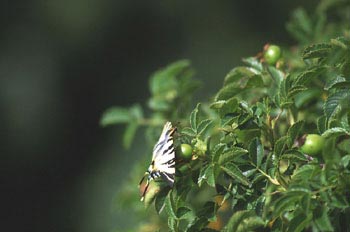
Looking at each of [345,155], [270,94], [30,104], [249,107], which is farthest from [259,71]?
[30,104]

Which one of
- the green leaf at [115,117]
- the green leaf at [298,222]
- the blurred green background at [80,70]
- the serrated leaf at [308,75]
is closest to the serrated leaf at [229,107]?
the serrated leaf at [308,75]

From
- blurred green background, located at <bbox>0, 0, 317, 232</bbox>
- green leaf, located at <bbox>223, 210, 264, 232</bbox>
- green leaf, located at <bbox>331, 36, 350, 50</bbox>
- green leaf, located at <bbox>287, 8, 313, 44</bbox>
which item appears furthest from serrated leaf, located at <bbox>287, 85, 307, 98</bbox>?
blurred green background, located at <bbox>0, 0, 317, 232</bbox>

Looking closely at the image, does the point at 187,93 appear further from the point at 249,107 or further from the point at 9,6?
the point at 9,6

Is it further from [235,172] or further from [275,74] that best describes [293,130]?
[275,74]

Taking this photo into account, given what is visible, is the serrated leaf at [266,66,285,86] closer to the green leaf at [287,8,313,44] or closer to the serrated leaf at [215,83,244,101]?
the serrated leaf at [215,83,244,101]

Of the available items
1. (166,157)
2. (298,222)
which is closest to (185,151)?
(166,157)

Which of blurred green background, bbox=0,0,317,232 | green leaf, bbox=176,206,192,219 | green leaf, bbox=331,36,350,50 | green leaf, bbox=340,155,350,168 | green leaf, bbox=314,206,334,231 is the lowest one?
green leaf, bbox=314,206,334,231

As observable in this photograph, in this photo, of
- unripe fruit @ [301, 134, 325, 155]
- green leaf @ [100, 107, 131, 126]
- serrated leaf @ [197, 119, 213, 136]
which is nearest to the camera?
unripe fruit @ [301, 134, 325, 155]
